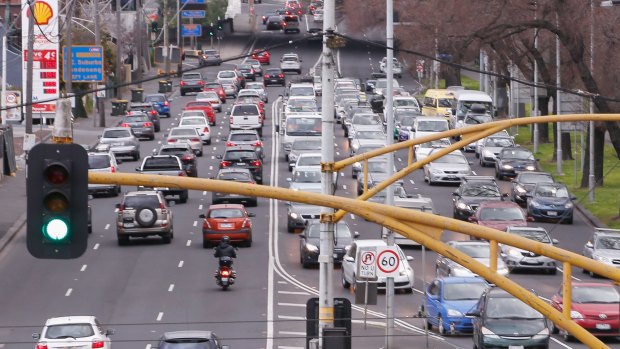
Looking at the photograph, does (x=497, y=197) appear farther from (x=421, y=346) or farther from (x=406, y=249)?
(x=421, y=346)

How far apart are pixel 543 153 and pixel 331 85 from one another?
177 ft

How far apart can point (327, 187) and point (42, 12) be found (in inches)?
1718

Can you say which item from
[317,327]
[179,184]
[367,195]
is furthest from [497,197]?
[179,184]

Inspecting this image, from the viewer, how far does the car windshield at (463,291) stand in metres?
34.5

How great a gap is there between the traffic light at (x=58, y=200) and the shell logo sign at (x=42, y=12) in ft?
159

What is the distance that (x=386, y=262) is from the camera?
2980 centimetres

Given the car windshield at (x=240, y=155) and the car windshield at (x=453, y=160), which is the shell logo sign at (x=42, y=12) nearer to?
the car windshield at (x=240, y=155)

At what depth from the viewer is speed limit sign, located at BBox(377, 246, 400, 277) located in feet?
97.5

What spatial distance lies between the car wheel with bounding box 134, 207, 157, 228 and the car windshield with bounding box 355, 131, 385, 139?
75.7 feet

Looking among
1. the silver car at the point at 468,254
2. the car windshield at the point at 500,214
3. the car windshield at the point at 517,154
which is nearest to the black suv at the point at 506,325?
the silver car at the point at 468,254

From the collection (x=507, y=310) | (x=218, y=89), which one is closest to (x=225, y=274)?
(x=507, y=310)

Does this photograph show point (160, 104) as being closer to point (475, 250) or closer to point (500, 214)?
point (500, 214)

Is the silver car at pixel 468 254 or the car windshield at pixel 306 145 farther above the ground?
the car windshield at pixel 306 145

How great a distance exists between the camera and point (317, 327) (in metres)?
21.2
